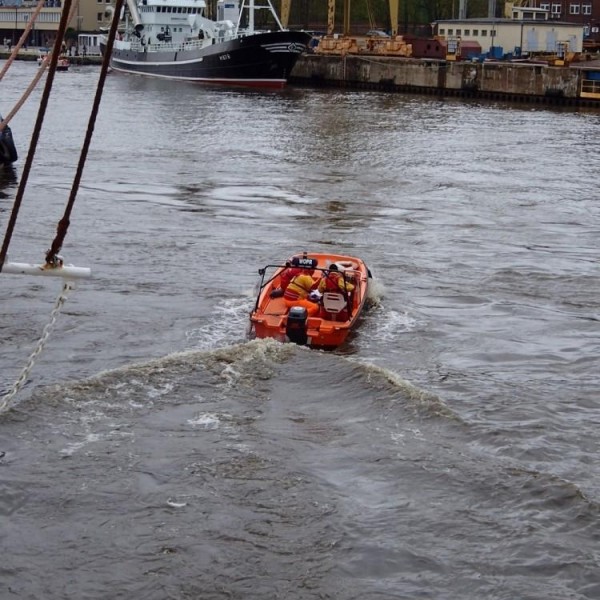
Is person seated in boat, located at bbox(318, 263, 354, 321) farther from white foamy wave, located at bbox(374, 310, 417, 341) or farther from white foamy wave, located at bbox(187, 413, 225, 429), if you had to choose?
white foamy wave, located at bbox(187, 413, 225, 429)

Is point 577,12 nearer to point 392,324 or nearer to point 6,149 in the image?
point 6,149

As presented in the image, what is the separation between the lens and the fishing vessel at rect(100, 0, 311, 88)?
255 feet

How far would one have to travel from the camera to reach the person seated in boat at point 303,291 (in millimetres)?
18125

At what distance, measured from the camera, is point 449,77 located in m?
72.7

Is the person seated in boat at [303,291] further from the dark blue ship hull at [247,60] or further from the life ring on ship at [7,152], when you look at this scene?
the dark blue ship hull at [247,60]

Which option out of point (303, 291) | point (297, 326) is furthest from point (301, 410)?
point (303, 291)

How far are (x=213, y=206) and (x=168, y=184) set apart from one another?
4.34 metres

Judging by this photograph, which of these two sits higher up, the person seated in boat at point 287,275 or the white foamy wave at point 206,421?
the person seated in boat at point 287,275

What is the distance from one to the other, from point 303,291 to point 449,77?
56.9 metres

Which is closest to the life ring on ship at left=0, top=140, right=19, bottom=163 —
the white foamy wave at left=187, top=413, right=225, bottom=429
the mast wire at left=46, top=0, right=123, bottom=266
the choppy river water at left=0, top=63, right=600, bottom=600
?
the choppy river water at left=0, top=63, right=600, bottom=600

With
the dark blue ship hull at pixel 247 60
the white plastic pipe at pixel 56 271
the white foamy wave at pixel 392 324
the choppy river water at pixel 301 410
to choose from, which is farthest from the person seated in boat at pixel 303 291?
the dark blue ship hull at pixel 247 60

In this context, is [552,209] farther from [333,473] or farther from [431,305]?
[333,473]

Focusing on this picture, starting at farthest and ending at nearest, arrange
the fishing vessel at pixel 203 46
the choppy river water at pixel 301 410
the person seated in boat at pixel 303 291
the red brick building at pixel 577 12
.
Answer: the red brick building at pixel 577 12 < the fishing vessel at pixel 203 46 < the person seated in boat at pixel 303 291 < the choppy river water at pixel 301 410

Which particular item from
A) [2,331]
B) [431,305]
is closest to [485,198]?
[431,305]
